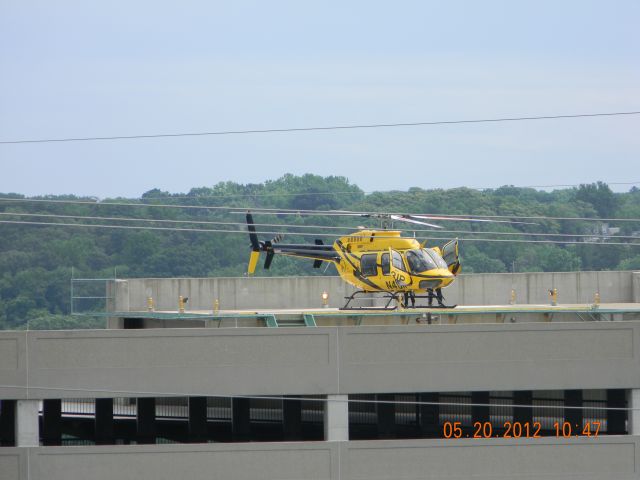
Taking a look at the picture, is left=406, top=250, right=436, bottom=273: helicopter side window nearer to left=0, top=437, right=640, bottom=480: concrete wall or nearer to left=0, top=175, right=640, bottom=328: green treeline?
left=0, top=437, right=640, bottom=480: concrete wall

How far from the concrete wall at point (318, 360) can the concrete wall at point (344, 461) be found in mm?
1098

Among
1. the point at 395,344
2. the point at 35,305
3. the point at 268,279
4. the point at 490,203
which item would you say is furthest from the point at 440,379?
the point at 490,203

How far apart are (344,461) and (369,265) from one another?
10.9 metres

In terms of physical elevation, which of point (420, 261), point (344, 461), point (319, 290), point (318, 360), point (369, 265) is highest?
point (420, 261)

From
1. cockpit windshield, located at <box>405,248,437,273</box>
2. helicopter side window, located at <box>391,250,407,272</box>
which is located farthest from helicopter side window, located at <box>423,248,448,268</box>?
helicopter side window, located at <box>391,250,407,272</box>

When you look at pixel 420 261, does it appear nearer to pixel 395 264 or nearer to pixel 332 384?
pixel 395 264

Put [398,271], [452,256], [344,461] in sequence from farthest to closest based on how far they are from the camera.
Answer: [452,256], [398,271], [344,461]

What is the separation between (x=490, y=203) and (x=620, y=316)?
283 feet

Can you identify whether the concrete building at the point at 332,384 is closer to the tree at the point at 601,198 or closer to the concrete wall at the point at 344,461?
the concrete wall at the point at 344,461

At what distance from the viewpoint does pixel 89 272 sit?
342 feet

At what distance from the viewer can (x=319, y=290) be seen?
37469mm

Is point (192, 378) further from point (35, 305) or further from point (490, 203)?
point (490, 203)

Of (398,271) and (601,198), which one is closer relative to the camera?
(398,271)
